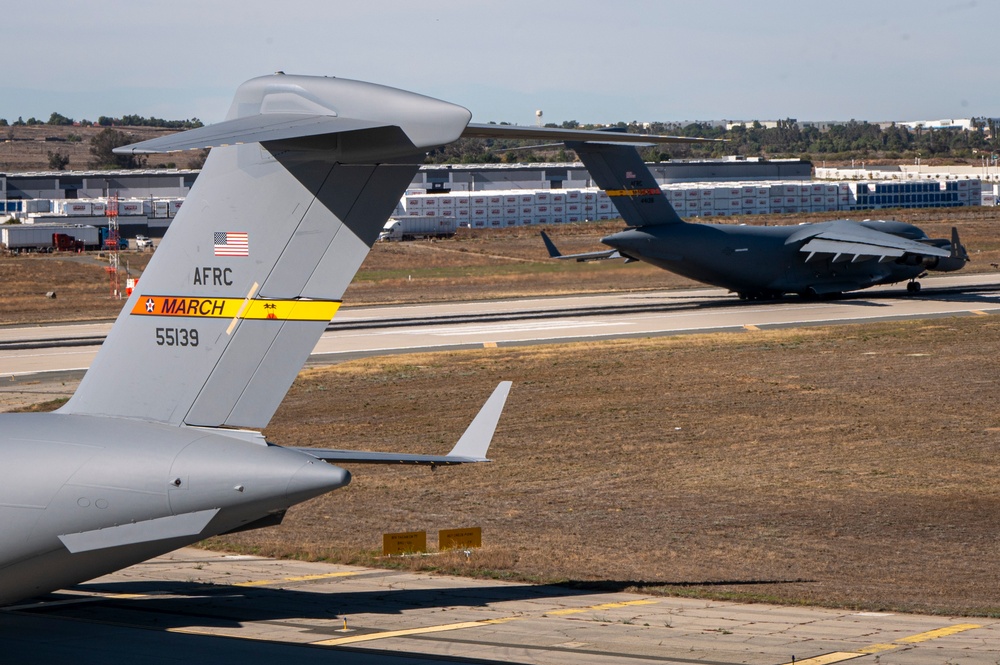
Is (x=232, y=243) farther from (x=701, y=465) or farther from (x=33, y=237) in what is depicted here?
(x=33, y=237)

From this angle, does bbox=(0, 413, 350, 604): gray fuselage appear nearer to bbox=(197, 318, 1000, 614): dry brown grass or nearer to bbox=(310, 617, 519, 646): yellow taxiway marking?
bbox=(310, 617, 519, 646): yellow taxiway marking

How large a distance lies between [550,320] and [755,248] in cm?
1122

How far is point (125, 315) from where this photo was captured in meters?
13.0

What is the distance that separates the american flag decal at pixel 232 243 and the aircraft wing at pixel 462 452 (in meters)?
2.29

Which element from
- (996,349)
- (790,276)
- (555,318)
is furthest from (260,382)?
(790,276)

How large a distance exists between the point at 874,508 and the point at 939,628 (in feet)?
26.6

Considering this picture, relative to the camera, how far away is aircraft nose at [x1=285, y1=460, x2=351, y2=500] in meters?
11.7

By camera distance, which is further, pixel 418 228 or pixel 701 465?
pixel 418 228

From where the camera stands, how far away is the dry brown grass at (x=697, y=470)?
721 inches

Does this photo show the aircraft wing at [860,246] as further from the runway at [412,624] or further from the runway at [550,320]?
the runway at [412,624]

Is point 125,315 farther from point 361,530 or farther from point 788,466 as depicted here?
point 788,466

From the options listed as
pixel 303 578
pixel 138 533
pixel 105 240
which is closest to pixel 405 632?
pixel 303 578

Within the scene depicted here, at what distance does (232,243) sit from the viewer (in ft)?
40.8

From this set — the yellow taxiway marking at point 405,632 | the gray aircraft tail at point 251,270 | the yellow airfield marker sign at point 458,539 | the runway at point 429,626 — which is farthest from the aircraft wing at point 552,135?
the yellow airfield marker sign at point 458,539
